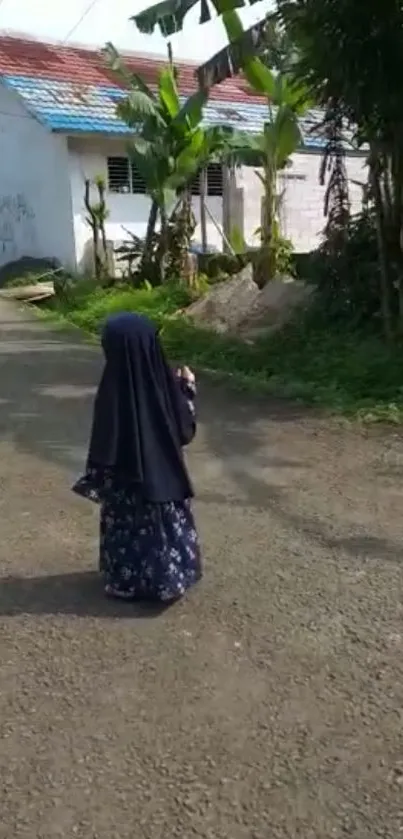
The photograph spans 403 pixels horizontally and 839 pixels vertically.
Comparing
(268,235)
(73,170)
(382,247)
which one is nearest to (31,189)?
(73,170)

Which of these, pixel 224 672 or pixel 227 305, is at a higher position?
pixel 227 305

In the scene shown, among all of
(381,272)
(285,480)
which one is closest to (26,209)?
(381,272)

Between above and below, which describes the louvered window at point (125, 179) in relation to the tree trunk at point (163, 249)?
above

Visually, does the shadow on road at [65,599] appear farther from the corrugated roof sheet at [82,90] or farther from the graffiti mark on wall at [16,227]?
the graffiti mark on wall at [16,227]

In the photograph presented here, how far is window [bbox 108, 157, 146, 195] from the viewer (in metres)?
18.6

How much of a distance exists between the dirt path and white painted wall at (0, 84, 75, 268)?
12974 mm

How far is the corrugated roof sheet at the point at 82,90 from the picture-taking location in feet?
58.2

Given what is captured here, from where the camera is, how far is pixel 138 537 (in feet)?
13.1

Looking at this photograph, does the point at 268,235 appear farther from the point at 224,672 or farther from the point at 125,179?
the point at 224,672

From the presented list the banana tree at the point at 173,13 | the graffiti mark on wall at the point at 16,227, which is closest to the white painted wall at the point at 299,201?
the graffiti mark on wall at the point at 16,227

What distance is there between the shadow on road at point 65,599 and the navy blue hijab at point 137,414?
1.69 feet

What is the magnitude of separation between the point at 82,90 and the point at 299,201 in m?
5.12

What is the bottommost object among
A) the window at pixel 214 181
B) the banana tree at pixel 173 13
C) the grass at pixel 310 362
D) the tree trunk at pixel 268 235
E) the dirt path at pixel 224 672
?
the dirt path at pixel 224 672

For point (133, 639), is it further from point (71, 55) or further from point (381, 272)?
point (71, 55)
